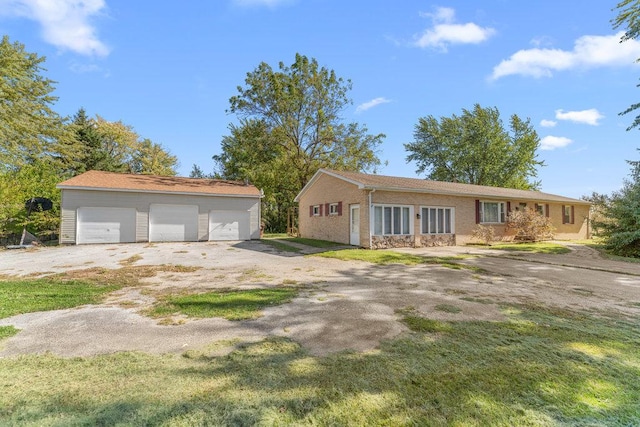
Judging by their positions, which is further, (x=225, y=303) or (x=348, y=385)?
(x=225, y=303)

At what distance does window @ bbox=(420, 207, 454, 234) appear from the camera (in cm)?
1609

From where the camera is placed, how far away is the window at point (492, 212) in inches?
721

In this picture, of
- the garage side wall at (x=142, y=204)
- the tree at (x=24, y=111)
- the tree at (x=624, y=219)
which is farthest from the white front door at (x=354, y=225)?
the tree at (x=24, y=111)

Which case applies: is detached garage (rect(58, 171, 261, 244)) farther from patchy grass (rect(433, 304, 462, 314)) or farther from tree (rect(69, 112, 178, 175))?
patchy grass (rect(433, 304, 462, 314))

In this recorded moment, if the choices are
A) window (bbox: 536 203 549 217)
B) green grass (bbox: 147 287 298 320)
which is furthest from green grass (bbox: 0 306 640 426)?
window (bbox: 536 203 549 217)

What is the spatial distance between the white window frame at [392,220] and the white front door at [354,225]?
3.13 ft

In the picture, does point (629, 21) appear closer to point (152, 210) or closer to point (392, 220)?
point (392, 220)

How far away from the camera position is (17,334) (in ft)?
12.6

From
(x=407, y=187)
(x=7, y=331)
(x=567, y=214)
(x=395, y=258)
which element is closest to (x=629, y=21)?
(x=407, y=187)

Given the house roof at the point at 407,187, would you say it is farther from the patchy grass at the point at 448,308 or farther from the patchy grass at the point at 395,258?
the patchy grass at the point at 448,308

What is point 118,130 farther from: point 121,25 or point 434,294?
point 434,294

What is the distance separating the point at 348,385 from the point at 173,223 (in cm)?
1791

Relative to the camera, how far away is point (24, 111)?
2081 cm

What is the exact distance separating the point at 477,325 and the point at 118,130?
3913 cm
